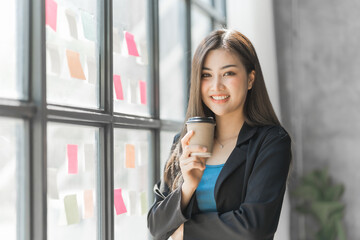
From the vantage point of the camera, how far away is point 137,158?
8.39 ft

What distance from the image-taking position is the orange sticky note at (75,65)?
6.47ft

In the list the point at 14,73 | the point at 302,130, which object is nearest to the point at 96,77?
the point at 14,73

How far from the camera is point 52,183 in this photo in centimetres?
183

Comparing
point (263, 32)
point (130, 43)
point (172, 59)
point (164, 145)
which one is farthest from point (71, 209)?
point (263, 32)

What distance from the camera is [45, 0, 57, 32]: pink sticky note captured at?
5.97 feet

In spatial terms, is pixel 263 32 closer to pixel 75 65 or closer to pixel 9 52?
pixel 75 65

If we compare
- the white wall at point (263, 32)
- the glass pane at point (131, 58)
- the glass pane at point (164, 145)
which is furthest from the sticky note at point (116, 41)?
the white wall at point (263, 32)

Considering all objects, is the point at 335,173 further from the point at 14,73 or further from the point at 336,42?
the point at 14,73

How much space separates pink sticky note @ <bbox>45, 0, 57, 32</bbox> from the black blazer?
2.46 feet

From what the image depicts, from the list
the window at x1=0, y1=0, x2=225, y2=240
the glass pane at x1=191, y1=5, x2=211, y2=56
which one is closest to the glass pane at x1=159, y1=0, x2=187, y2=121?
the window at x1=0, y1=0, x2=225, y2=240

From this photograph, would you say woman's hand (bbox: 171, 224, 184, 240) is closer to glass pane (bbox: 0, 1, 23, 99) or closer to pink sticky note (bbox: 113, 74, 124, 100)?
glass pane (bbox: 0, 1, 23, 99)

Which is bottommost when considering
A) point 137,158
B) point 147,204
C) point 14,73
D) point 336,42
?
point 147,204

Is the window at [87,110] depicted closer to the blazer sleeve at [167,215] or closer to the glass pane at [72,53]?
the glass pane at [72,53]

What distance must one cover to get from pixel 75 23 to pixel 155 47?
2.37ft
